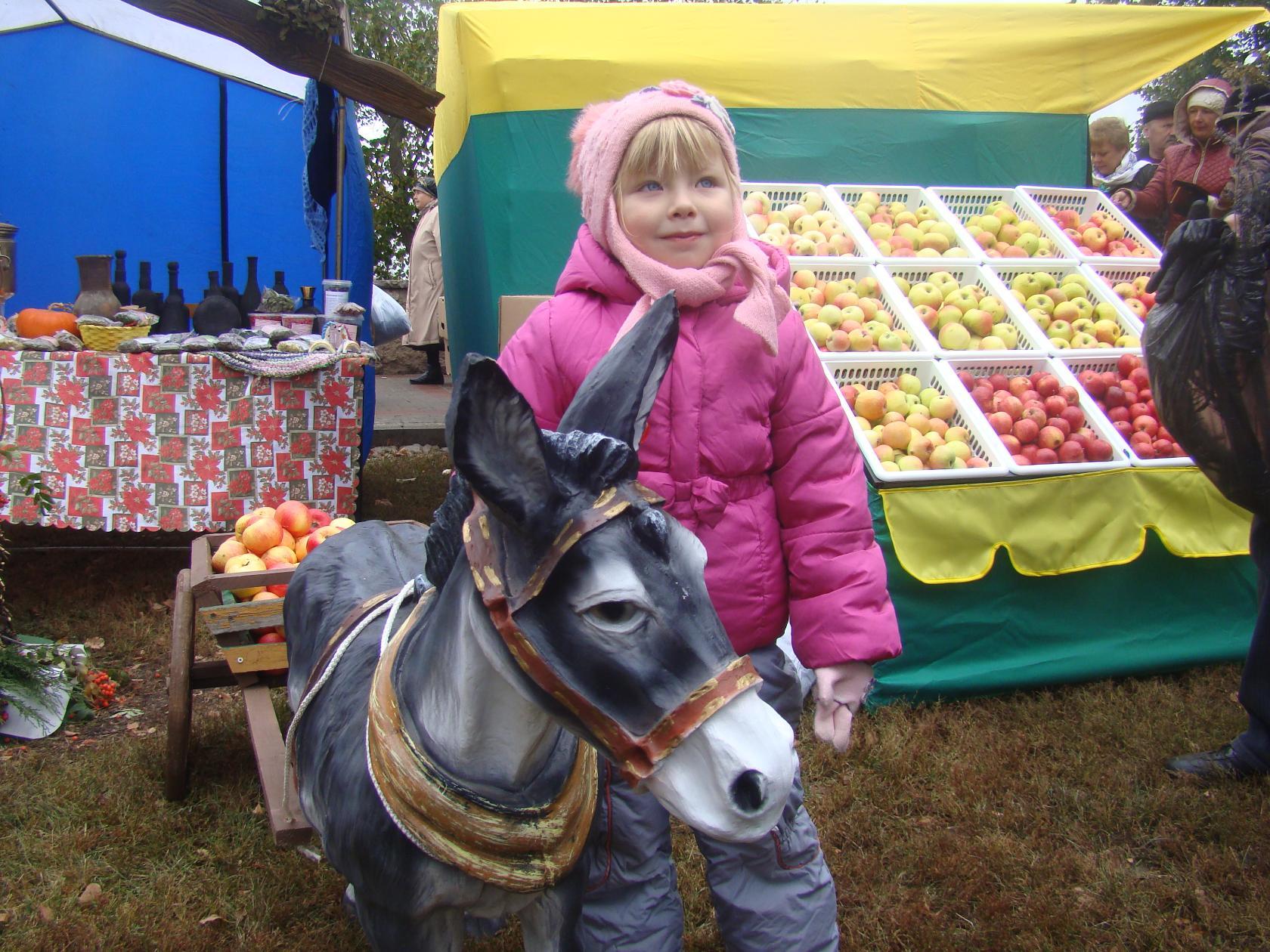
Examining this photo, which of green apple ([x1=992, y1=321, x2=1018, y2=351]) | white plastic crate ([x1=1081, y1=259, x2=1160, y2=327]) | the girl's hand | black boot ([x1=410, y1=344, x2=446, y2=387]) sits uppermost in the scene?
white plastic crate ([x1=1081, y1=259, x2=1160, y2=327])

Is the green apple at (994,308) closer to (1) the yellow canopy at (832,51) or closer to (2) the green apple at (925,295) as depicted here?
(2) the green apple at (925,295)

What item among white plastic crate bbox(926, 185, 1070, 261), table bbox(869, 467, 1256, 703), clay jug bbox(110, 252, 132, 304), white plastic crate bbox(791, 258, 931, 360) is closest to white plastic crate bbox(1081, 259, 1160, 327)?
white plastic crate bbox(926, 185, 1070, 261)

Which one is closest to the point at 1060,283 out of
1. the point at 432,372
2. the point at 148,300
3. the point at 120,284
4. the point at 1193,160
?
the point at 1193,160

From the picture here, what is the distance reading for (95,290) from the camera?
5363mm

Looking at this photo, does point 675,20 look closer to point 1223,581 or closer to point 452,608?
point 1223,581

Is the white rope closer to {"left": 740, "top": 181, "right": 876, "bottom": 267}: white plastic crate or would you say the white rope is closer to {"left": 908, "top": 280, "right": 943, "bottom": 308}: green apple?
{"left": 740, "top": 181, "right": 876, "bottom": 267}: white plastic crate

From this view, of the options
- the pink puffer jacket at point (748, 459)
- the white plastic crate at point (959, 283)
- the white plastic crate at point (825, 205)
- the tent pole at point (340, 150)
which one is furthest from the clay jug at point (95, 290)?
the pink puffer jacket at point (748, 459)

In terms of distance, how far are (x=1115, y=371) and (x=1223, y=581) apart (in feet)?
3.51

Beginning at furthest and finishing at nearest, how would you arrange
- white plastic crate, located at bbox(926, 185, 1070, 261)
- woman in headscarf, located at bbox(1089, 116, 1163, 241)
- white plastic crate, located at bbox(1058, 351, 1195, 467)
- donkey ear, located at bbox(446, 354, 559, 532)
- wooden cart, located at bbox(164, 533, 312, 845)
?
woman in headscarf, located at bbox(1089, 116, 1163, 241)
white plastic crate, located at bbox(926, 185, 1070, 261)
white plastic crate, located at bbox(1058, 351, 1195, 467)
wooden cart, located at bbox(164, 533, 312, 845)
donkey ear, located at bbox(446, 354, 559, 532)

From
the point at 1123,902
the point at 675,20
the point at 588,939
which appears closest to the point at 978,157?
the point at 675,20

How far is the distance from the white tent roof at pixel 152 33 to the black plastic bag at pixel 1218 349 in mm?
6468

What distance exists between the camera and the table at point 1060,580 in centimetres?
367

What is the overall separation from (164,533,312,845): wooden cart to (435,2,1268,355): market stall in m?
3.19

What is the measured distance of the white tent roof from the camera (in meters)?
7.00
